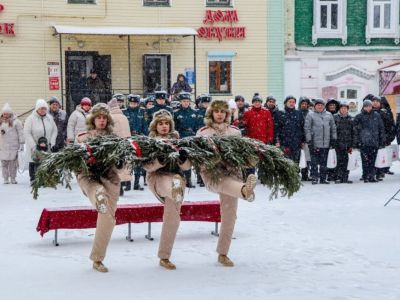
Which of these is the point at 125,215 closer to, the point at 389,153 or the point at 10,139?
the point at 10,139

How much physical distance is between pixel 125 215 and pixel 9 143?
20.9ft

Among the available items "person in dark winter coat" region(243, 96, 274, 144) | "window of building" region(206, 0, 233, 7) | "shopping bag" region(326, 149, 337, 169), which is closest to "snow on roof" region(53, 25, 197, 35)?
"window of building" region(206, 0, 233, 7)

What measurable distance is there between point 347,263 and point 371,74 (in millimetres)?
18513

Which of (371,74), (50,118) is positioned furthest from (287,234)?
(371,74)

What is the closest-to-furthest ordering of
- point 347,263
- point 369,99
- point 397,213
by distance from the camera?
point 347,263 → point 397,213 → point 369,99

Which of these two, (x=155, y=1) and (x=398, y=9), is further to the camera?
(x=398, y=9)

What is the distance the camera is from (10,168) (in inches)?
559

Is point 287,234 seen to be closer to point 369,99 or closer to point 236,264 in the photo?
point 236,264

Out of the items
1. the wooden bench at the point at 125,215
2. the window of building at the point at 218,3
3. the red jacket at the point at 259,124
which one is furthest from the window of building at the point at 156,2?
the wooden bench at the point at 125,215

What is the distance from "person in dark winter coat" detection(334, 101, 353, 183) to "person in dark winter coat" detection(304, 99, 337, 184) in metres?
0.18

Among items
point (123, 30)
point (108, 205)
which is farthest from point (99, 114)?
point (123, 30)

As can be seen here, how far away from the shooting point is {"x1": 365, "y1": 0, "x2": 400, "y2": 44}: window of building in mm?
25047

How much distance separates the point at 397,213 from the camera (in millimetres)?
10359

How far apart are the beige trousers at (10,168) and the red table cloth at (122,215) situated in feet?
19.3
